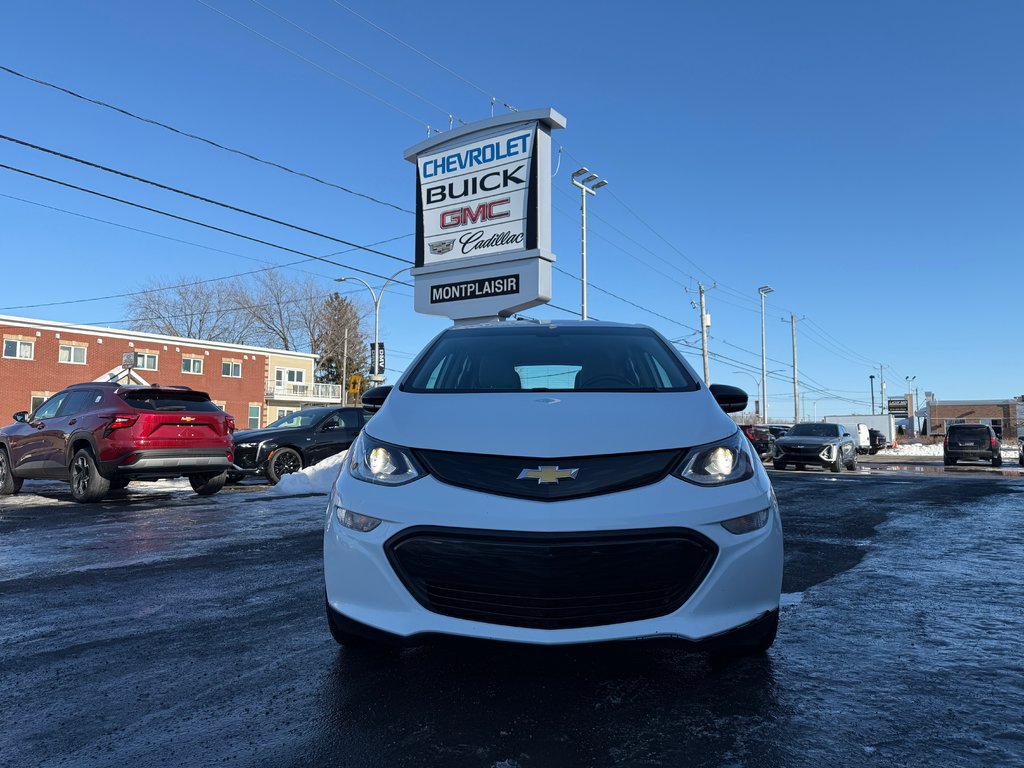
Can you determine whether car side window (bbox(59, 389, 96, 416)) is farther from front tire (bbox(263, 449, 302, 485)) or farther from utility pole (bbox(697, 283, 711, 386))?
utility pole (bbox(697, 283, 711, 386))

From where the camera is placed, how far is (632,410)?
299cm

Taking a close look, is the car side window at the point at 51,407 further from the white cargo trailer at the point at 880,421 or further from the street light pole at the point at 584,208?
the white cargo trailer at the point at 880,421

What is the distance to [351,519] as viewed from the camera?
271 cm

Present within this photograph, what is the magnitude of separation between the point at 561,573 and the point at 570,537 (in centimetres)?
13

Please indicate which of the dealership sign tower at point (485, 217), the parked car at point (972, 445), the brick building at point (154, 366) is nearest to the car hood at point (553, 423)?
the dealership sign tower at point (485, 217)

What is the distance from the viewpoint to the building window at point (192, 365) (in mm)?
44875

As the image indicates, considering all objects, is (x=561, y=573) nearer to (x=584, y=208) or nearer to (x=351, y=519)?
(x=351, y=519)

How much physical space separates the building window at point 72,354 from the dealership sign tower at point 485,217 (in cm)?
3279

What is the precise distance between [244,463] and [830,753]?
12.4m

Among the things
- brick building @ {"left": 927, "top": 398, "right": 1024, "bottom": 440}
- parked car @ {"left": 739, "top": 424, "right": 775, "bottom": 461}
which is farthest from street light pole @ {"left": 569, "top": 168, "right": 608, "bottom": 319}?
brick building @ {"left": 927, "top": 398, "right": 1024, "bottom": 440}

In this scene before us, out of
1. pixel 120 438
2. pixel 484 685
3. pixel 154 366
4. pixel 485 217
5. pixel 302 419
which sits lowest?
pixel 484 685

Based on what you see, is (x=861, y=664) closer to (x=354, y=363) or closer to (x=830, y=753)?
(x=830, y=753)

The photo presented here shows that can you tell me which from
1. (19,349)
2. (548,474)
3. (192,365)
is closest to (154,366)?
(192,365)

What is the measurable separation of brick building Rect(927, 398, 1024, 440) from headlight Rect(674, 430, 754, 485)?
99.2m
